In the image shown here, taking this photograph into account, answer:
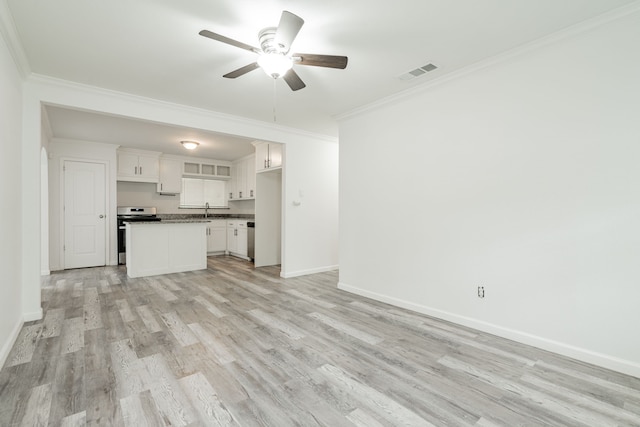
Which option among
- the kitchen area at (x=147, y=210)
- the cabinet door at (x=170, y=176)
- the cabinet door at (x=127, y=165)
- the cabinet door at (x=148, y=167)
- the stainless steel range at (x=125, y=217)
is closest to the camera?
the kitchen area at (x=147, y=210)

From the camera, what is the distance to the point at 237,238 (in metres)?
7.18

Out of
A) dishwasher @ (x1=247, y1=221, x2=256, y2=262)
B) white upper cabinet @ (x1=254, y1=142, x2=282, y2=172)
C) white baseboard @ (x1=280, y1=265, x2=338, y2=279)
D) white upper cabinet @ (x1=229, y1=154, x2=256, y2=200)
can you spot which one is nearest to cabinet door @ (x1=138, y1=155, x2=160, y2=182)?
white upper cabinet @ (x1=229, y1=154, x2=256, y2=200)

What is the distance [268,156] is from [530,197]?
4388 mm

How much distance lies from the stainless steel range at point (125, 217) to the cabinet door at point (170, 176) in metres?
0.59

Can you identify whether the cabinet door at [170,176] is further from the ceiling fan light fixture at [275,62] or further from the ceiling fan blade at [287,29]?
the ceiling fan blade at [287,29]

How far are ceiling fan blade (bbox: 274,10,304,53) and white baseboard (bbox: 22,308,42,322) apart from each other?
356 cm

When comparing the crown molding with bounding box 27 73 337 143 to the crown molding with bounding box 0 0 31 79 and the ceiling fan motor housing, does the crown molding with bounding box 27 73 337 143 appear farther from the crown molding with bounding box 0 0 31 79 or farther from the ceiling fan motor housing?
the ceiling fan motor housing

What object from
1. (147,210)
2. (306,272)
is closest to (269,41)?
(306,272)

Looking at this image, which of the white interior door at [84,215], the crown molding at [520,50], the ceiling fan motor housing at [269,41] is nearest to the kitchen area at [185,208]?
the white interior door at [84,215]

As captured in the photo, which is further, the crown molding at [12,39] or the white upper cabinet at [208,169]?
the white upper cabinet at [208,169]

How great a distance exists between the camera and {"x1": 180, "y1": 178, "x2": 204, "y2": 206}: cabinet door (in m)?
7.61

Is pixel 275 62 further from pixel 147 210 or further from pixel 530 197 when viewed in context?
pixel 147 210

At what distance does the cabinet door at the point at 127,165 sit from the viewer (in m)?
6.37

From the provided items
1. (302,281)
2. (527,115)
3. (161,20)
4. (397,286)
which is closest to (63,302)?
(302,281)
